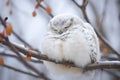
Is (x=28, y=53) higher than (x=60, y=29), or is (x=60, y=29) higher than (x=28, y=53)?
(x=60, y=29)

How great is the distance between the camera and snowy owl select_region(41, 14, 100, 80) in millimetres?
2990

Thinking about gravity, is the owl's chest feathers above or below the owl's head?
below

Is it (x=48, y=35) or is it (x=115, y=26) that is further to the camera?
(x=115, y=26)

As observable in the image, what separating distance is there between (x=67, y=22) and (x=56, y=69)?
1.37 ft

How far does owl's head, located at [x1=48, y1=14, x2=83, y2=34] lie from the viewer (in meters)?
3.12

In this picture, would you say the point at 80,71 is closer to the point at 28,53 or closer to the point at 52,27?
the point at 52,27

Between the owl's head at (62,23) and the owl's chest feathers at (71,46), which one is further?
the owl's head at (62,23)

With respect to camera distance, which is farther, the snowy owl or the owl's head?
the owl's head

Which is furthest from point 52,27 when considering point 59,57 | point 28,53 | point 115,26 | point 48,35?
point 115,26

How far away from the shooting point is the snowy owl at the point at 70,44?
2.99 m

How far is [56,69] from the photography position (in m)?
3.22

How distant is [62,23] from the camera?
124 inches

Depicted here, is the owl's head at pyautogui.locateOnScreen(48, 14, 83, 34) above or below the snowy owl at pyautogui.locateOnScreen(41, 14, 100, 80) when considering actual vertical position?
above

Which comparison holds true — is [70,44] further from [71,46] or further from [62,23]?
[62,23]
